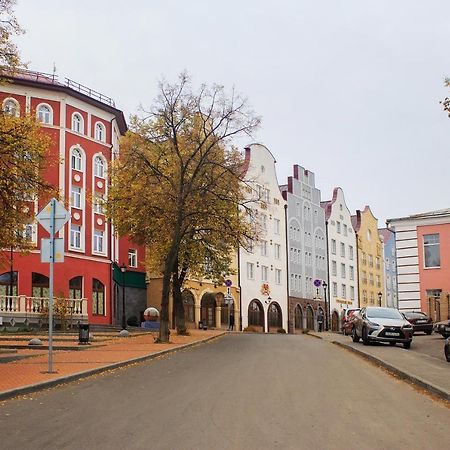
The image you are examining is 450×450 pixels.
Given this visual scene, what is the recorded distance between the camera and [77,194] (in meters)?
46.1

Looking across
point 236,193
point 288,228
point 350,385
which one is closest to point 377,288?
point 288,228

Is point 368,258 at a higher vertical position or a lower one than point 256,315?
higher

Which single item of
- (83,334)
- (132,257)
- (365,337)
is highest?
(132,257)

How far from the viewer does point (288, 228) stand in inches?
2712

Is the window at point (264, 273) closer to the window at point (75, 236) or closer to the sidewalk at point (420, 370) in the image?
the window at point (75, 236)

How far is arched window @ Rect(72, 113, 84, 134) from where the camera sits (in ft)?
150

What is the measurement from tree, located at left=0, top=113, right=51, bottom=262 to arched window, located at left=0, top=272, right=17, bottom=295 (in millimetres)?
22390

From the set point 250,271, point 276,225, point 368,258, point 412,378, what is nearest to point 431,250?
point 412,378

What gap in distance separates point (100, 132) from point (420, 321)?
89.4 feet

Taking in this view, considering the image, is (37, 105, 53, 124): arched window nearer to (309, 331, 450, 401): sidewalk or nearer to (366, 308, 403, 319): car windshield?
(366, 308, 403, 319): car windshield

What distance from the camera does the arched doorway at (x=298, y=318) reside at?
67.9 m

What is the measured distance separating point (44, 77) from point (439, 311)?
30.6m

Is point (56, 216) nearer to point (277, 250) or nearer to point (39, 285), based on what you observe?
point (39, 285)

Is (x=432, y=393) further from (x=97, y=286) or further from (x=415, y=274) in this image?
(x=97, y=286)
